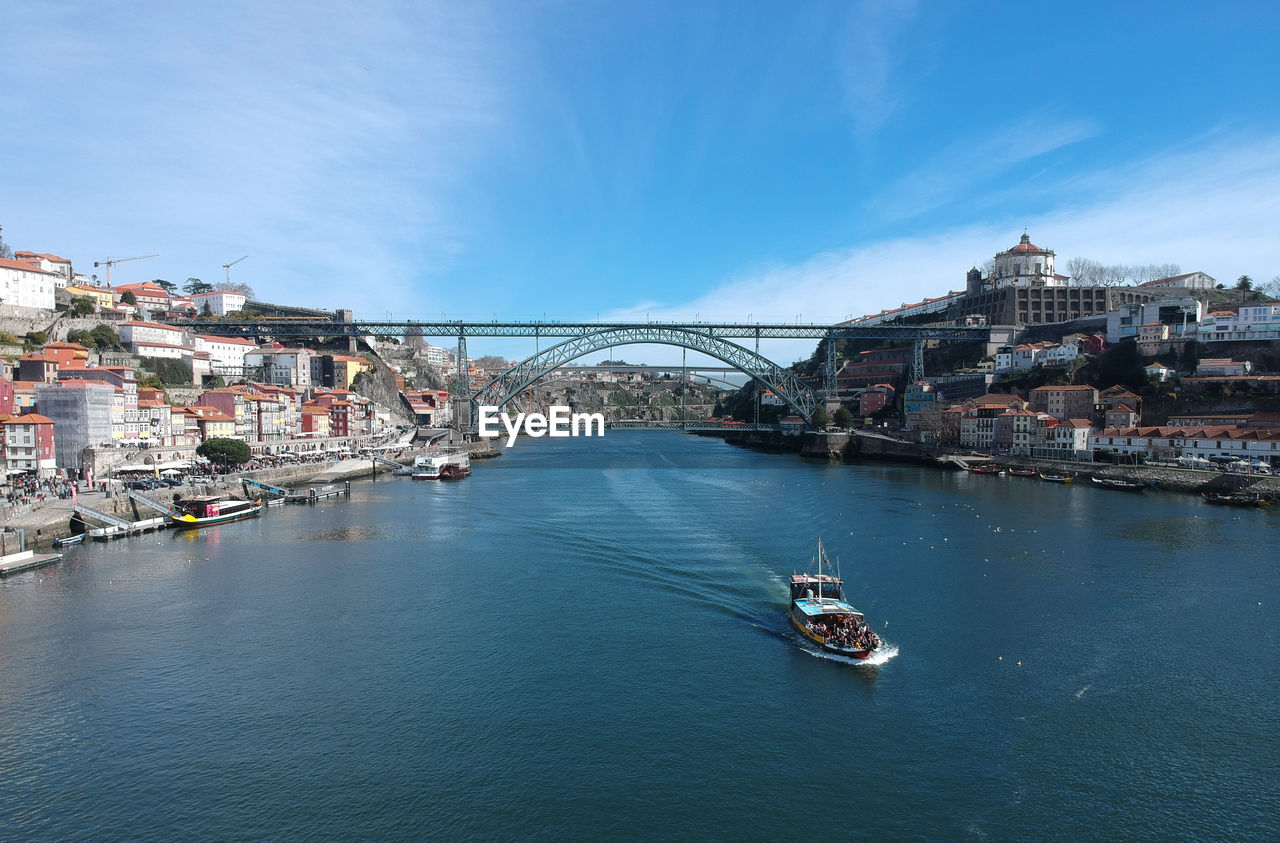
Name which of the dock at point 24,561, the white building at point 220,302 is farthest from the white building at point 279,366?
the dock at point 24,561

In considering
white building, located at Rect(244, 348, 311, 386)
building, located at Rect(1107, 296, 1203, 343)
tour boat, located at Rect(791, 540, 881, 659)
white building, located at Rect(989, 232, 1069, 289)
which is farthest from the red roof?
white building, located at Rect(989, 232, 1069, 289)

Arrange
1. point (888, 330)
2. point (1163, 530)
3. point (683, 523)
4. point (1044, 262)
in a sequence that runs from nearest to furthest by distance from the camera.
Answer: point (1163, 530) → point (683, 523) → point (888, 330) → point (1044, 262)

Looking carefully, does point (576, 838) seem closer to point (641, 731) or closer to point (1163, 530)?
point (641, 731)

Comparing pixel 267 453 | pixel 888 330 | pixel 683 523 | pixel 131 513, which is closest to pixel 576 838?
pixel 683 523

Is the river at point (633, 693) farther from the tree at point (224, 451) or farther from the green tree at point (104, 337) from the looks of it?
the green tree at point (104, 337)

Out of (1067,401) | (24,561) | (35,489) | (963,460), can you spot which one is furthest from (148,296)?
(1067,401)
